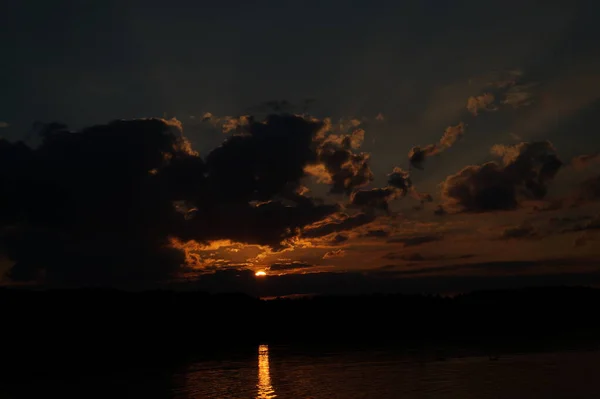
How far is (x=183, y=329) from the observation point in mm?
141625

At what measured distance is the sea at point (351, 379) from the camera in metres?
53.2

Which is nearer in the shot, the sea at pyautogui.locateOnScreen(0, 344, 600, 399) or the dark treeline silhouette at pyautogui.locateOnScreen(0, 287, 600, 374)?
the sea at pyautogui.locateOnScreen(0, 344, 600, 399)

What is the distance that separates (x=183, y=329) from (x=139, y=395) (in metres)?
86.9

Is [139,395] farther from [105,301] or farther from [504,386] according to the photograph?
[105,301]

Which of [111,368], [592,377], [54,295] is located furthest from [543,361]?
[54,295]

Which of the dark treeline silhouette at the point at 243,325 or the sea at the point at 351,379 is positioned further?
the dark treeline silhouette at the point at 243,325

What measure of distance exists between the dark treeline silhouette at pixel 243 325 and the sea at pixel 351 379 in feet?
42.3

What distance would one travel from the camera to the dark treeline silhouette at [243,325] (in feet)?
340

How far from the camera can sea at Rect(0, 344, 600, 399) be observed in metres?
53.2

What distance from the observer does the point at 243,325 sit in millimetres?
151875

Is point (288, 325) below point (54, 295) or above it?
below

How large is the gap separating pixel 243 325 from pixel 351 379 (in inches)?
3657

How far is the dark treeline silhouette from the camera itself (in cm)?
10356

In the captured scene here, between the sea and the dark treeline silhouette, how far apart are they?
12.9 metres
